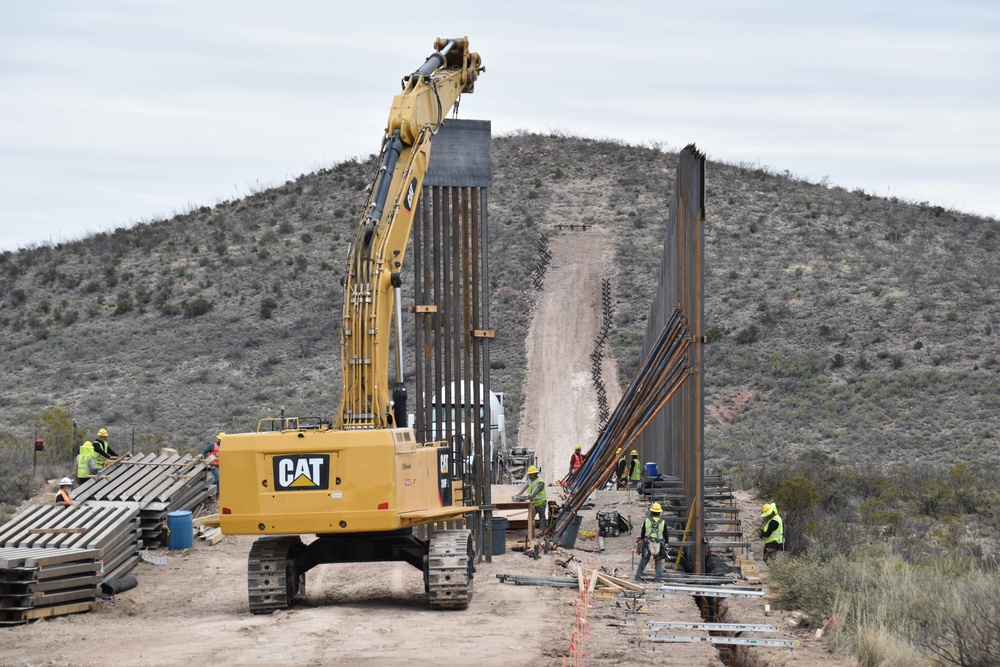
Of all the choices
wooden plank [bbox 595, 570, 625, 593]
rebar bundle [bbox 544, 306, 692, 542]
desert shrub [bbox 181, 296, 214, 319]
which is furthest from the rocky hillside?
wooden plank [bbox 595, 570, 625, 593]

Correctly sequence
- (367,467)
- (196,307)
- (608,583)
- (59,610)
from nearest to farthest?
(367,467), (59,610), (608,583), (196,307)

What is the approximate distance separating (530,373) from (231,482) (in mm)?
41279

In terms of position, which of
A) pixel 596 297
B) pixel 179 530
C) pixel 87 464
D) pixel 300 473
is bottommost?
pixel 179 530

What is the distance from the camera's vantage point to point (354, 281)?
16.1 meters

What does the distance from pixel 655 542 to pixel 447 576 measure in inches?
162

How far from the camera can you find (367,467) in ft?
48.3

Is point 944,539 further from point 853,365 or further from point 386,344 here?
point 853,365

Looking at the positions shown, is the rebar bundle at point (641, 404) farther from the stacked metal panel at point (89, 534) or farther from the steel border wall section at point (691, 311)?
the stacked metal panel at point (89, 534)


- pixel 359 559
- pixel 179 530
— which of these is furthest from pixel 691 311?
pixel 179 530

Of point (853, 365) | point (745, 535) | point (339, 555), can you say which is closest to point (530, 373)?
point (853, 365)

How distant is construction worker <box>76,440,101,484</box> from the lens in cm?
2494

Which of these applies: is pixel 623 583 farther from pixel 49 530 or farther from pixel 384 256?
pixel 49 530

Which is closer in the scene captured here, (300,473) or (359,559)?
(300,473)

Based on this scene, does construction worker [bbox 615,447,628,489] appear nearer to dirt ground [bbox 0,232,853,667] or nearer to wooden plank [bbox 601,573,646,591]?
dirt ground [bbox 0,232,853,667]
